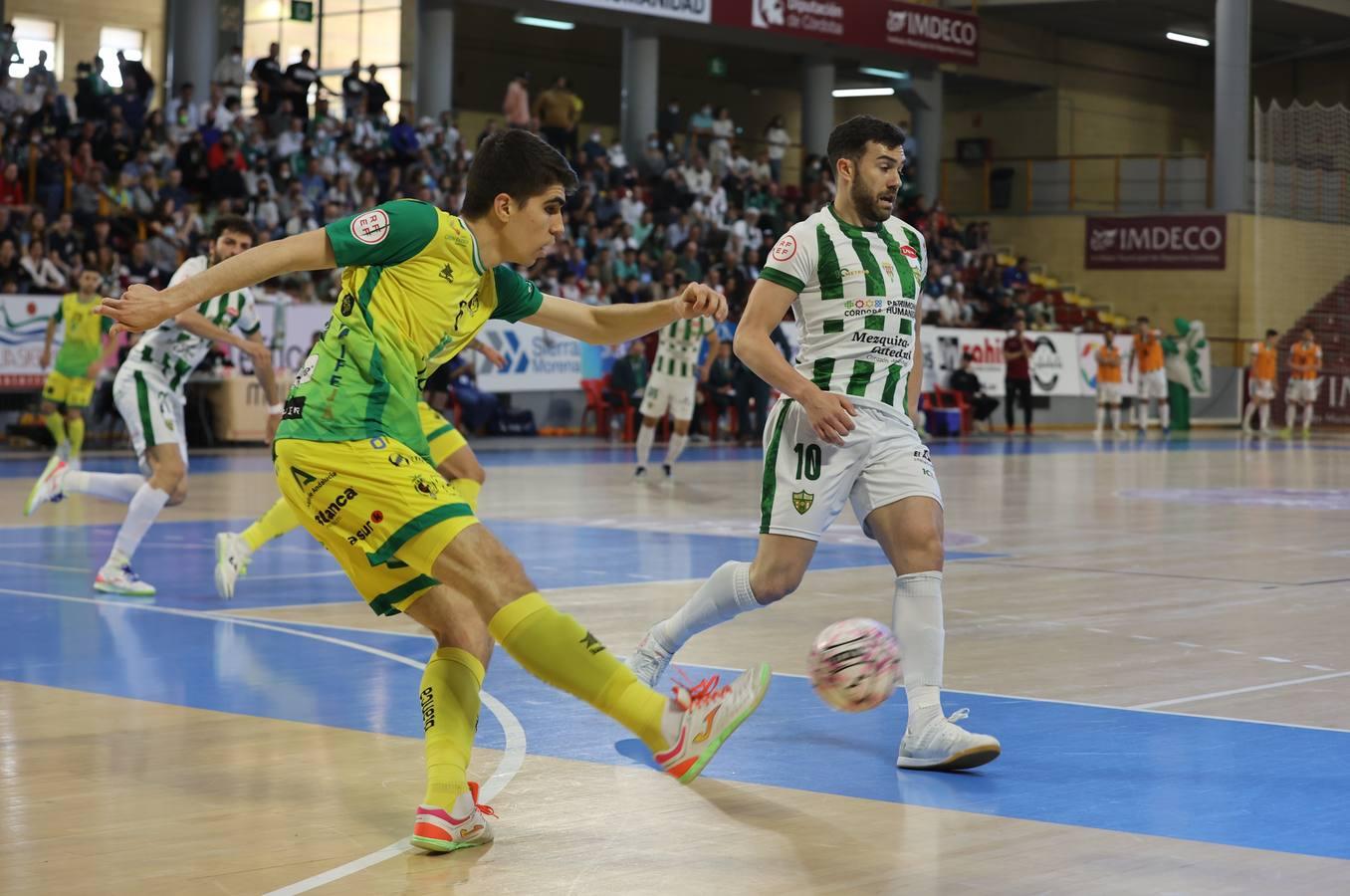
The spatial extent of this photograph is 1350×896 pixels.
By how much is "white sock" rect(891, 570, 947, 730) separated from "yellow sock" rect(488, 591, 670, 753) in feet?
5.09

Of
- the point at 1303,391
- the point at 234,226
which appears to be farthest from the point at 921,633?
the point at 1303,391

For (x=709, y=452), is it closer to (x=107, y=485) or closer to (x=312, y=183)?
(x=312, y=183)

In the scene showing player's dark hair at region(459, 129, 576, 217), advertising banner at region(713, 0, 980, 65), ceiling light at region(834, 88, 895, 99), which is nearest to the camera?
player's dark hair at region(459, 129, 576, 217)

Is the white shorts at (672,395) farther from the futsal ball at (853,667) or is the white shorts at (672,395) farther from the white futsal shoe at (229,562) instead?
the futsal ball at (853,667)

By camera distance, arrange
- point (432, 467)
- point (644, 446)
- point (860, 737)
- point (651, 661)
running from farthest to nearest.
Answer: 1. point (644, 446)
2. point (651, 661)
3. point (860, 737)
4. point (432, 467)

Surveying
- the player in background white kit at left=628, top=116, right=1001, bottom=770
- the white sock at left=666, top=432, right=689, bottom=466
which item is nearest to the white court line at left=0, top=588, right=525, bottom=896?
the player in background white kit at left=628, top=116, right=1001, bottom=770

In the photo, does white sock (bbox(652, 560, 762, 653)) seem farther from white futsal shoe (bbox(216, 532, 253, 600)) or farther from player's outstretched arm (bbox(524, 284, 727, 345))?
white futsal shoe (bbox(216, 532, 253, 600))

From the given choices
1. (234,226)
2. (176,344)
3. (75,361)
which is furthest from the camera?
(75,361)

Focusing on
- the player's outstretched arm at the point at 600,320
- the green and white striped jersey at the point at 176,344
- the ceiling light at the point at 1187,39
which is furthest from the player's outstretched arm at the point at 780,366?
the ceiling light at the point at 1187,39

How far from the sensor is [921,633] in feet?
20.1

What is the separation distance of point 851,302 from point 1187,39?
45.0 m

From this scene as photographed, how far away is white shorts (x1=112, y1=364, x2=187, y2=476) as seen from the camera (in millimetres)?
10758

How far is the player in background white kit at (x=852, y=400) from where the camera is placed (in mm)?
6172

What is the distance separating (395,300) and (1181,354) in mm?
37090
